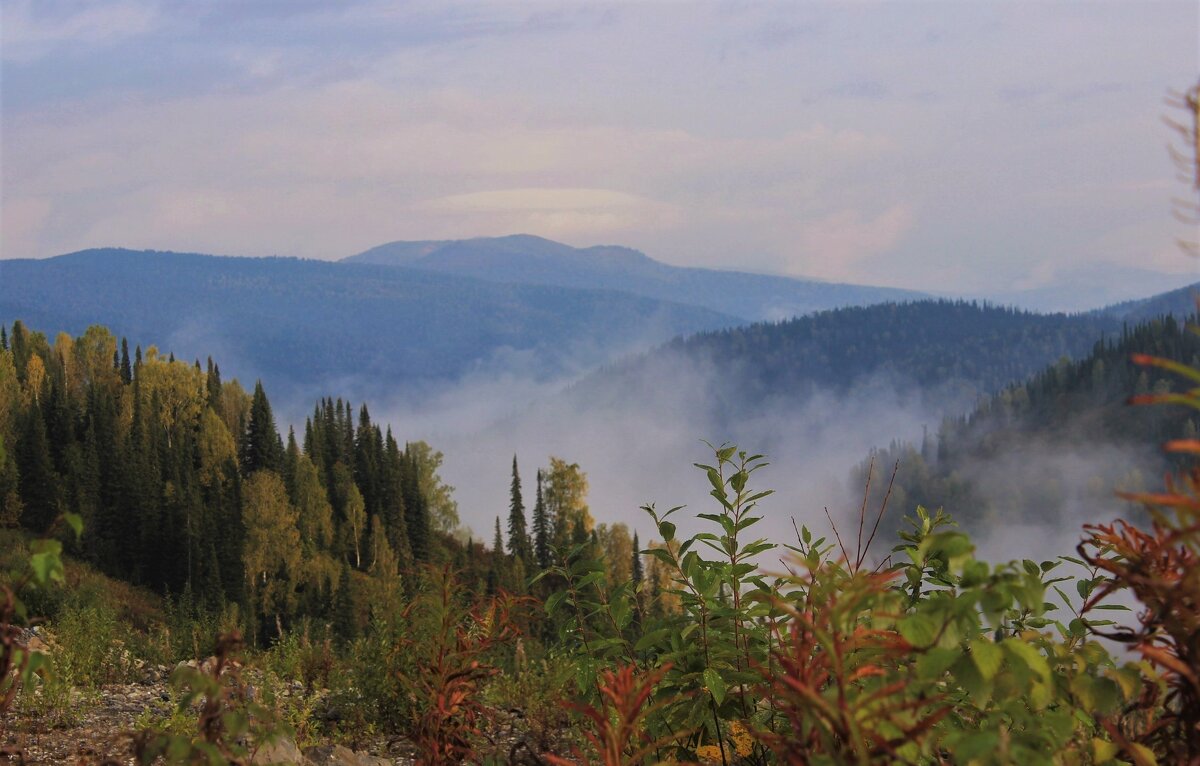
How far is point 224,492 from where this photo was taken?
59375 millimetres

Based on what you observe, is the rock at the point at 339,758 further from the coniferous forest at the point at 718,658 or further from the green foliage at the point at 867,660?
the green foliage at the point at 867,660

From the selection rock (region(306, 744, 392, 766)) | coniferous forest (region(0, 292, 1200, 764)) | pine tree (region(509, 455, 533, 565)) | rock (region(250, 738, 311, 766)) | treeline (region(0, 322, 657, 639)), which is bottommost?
pine tree (region(509, 455, 533, 565))

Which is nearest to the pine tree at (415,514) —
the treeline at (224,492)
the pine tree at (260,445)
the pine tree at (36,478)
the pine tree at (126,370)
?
the treeline at (224,492)

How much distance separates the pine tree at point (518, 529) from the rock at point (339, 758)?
65.0 metres

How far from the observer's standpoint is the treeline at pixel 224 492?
171ft

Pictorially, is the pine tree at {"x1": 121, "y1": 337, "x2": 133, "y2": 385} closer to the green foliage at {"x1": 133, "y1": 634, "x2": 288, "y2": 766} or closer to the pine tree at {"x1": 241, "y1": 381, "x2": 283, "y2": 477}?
the pine tree at {"x1": 241, "y1": 381, "x2": 283, "y2": 477}

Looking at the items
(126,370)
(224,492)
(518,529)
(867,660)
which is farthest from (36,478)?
(867,660)

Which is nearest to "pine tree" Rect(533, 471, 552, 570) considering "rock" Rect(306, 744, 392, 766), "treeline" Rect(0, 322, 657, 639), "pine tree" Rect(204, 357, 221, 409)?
"treeline" Rect(0, 322, 657, 639)

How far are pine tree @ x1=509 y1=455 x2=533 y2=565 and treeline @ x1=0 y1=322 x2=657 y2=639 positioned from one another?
24cm

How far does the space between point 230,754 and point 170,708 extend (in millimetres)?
6731

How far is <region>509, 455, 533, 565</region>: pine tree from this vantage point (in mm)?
73688

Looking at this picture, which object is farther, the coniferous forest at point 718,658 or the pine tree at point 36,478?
the pine tree at point 36,478

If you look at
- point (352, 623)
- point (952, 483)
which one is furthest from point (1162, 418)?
point (352, 623)

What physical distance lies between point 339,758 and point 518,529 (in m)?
74.0
